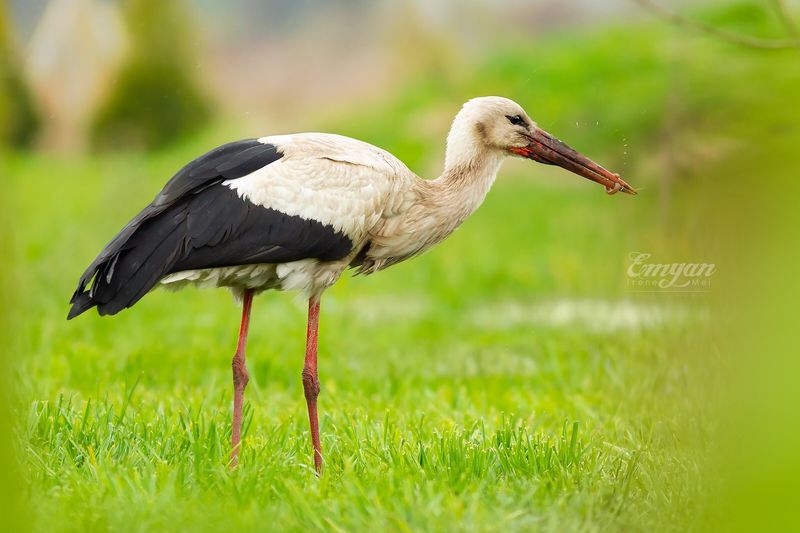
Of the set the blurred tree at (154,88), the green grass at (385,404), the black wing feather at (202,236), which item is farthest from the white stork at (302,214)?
the blurred tree at (154,88)

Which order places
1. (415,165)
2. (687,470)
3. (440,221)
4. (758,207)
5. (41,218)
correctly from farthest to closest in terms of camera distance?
(415,165) < (41,218) < (440,221) < (687,470) < (758,207)

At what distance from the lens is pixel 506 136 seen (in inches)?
174

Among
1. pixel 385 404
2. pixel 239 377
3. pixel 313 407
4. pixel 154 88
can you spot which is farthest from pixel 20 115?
pixel 313 407

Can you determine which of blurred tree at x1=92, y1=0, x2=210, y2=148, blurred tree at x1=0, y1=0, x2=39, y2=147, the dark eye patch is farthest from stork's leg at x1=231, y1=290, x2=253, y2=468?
blurred tree at x1=92, y1=0, x2=210, y2=148

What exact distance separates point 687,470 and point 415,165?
13085 mm

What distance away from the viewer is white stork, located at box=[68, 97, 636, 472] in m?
3.80

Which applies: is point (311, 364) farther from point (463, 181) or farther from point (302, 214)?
point (463, 181)

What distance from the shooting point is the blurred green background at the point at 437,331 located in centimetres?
243

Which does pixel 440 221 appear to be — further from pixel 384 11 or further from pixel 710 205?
pixel 384 11

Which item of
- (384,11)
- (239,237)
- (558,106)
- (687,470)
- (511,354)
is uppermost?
(384,11)

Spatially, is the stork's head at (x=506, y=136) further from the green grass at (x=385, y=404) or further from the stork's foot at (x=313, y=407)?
the stork's foot at (x=313, y=407)

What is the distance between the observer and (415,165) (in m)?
15.2

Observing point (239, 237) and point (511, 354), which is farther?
point (511, 354)

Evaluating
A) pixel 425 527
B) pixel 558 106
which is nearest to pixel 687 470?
pixel 425 527
